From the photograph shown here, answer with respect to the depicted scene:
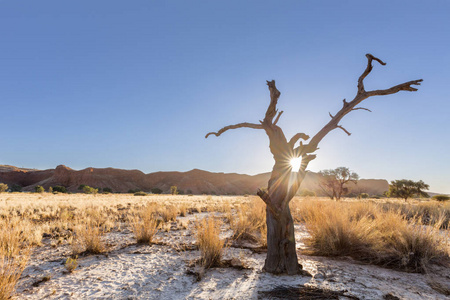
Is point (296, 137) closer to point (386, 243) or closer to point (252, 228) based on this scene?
point (386, 243)

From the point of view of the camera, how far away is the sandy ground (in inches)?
134

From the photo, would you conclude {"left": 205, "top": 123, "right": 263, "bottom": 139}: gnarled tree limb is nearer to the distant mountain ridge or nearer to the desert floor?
the desert floor

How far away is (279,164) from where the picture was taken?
4.51 metres

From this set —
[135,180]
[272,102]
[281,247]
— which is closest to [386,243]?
[281,247]

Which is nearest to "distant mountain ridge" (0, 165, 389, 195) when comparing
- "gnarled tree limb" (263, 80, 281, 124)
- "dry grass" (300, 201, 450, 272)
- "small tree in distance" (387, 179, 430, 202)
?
"small tree in distance" (387, 179, 430, 202)

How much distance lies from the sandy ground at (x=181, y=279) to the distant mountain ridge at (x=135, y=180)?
7159 cm

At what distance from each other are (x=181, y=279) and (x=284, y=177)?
2602 millimetres

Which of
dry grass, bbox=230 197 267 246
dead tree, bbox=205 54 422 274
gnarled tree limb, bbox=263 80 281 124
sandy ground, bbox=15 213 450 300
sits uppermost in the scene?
gnarled tree limb, bbox=263 80 281 124

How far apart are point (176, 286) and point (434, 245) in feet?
17.8

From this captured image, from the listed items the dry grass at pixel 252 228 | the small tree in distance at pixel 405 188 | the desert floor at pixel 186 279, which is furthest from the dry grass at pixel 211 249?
the small tree in distance at pixel 405 188

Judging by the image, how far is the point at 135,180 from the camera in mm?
85438

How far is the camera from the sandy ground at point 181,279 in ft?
11.2

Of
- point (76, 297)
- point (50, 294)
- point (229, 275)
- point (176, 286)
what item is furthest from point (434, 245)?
point (50, 294)

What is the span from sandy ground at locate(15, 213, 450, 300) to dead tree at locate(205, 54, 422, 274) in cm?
33
